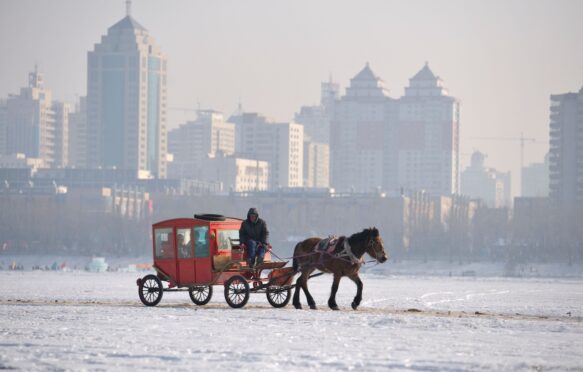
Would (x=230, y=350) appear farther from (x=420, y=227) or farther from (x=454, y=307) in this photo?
(x=420, y=227)

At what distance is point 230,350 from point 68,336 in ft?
12.6

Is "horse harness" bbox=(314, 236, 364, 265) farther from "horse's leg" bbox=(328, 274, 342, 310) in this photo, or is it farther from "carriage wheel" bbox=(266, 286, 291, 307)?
"carriage wheel" bbox=(266, 286, 291, 307)

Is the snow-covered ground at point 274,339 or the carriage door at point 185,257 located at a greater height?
the carriage door at point 185,257

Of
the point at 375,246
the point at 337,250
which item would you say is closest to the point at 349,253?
the point at 337,250

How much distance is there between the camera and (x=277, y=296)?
4022 centimetres

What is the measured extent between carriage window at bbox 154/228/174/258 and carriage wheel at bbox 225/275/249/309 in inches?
70.3

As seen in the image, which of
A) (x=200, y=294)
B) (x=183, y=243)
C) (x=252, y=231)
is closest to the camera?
(x=252, y=231)

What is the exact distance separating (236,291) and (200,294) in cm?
269

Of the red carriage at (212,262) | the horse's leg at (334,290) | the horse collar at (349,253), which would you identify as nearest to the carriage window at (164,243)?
the red carriage at (212,262)

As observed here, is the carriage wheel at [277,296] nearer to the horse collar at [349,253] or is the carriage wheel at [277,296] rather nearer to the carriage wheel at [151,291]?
the horse collar at [349,253]

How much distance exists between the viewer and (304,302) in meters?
46.5

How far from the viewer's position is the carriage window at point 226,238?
39219 mm

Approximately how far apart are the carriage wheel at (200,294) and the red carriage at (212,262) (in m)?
0.52

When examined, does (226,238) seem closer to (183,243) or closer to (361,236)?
(183,243)
